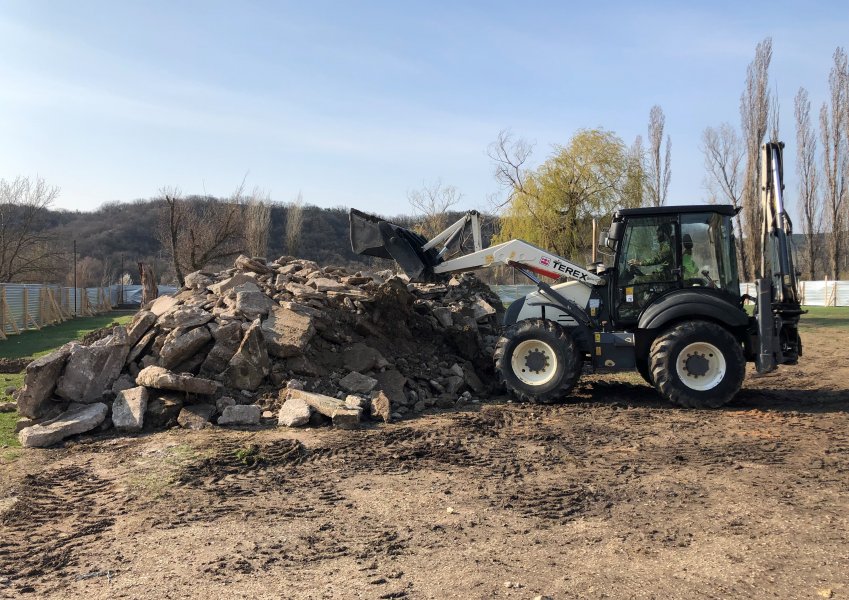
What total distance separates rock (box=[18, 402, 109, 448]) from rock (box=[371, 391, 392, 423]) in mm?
3162

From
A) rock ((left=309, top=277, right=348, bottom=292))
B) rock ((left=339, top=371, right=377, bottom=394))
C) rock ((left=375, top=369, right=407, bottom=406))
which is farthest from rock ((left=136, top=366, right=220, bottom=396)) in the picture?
rock ((left=309, top=277, right=348, bottom=292))

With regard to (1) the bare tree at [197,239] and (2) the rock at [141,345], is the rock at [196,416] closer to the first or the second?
(2) the rock at [141,345]

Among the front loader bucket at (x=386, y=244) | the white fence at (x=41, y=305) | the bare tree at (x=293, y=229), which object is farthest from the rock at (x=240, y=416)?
the bare tree at (x=293, y=229)

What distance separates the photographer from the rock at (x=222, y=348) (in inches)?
332

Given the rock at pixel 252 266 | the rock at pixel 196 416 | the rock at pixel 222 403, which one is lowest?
the rock at pixel 196 416

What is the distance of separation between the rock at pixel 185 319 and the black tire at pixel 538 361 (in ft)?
13.5

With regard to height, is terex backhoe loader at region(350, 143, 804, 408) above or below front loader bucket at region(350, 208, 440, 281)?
below

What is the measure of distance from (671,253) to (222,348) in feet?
20.3

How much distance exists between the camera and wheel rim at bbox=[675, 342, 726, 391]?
826cm

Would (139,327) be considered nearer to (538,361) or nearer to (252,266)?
(252,266)

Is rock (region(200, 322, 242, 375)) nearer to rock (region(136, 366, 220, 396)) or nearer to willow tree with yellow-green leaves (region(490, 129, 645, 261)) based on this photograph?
rock (region(136, 366, 220, 396))

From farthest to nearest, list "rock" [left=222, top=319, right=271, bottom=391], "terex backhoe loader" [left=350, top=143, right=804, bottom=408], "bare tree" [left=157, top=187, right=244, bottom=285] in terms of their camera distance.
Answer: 1. "bare tree" [left=157, top=187, right=244, bottom=285]
2. "rock" [left=222, top=319, right=271, bottom=391]
3. "terex backhoe loader" [left=350, top=143, right=804, bottom=408]

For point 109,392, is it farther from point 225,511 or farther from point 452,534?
point 452,534

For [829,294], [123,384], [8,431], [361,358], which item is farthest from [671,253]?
[829,294]
